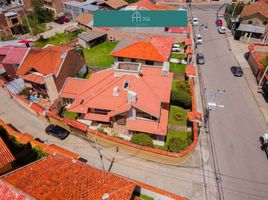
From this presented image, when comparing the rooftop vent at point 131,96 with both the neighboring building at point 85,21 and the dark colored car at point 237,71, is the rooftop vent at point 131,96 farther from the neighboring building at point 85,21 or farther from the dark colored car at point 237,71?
the neighboring building at point 85,21

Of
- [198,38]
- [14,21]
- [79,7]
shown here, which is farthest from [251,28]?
[14,21]

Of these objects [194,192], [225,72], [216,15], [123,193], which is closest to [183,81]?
[225,72]

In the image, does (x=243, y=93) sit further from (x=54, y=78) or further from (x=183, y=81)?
(x=54, y=78)

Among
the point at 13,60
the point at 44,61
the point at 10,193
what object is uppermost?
the point at 10,193

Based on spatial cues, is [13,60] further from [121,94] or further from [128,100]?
[128,100]

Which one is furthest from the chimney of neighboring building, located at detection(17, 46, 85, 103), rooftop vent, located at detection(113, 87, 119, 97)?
neighboring building, located at detection(17, 46, 85, 103)

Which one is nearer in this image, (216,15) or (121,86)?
(121,86)
